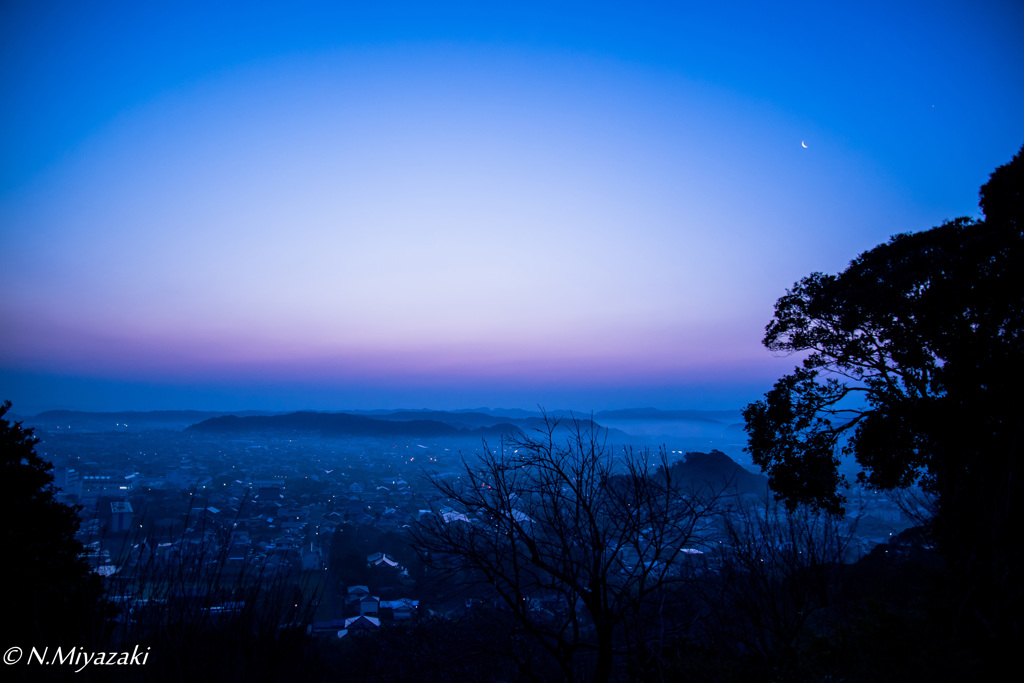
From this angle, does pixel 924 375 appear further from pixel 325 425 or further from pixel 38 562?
pixel 325 425

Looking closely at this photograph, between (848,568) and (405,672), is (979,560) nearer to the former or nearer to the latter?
(848,568)

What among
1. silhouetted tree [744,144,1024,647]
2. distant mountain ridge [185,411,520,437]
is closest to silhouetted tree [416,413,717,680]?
silhouetted tree [744,144,1024,647]

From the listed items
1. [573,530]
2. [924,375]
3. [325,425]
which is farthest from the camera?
[325,425]

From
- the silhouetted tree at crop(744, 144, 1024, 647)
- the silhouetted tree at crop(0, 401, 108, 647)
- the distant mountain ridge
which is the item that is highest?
the silhouetted tree at crop(744, 144, 1024, 647)

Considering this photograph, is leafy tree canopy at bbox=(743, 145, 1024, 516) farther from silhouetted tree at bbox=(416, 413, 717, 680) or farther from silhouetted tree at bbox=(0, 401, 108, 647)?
silhouetted tree at bbox=(0, 401, 108, 647)

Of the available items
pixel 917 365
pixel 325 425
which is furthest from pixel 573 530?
pixel 325 425

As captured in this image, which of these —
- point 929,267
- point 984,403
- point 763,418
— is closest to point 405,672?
point 763,418

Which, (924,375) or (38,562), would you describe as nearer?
(38,562)
